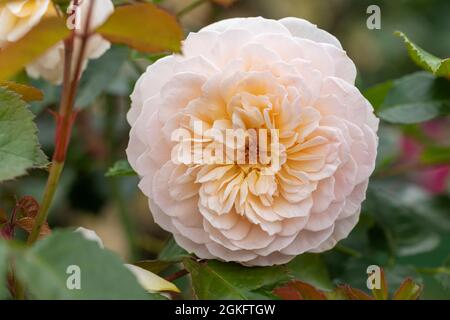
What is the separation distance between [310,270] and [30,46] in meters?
0.39

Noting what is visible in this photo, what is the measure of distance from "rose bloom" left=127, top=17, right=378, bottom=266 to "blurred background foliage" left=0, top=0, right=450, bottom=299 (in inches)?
5.4

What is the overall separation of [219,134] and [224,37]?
0.25ft

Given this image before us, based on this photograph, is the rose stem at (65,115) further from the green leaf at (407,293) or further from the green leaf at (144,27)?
the green leaf at (407,293)

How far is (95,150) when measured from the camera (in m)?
1.24

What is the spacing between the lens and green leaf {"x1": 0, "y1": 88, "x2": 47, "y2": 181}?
558 millimetres

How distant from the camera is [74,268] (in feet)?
1.48

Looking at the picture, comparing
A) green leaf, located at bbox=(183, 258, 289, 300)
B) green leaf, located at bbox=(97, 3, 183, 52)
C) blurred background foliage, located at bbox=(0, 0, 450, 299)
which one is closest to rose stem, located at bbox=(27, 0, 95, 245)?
green leaf, located at bbox=(97, 3, 183, 52)

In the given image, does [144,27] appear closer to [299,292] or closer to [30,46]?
[30,46]

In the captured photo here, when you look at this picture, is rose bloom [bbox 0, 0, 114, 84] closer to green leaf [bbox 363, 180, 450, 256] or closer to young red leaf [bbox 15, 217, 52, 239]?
young red leaf [bbox 15, 217, 52, 239]

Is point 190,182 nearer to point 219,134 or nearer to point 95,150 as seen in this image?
point 219,134

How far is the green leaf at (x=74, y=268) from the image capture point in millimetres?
428

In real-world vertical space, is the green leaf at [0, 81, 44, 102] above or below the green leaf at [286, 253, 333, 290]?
above
